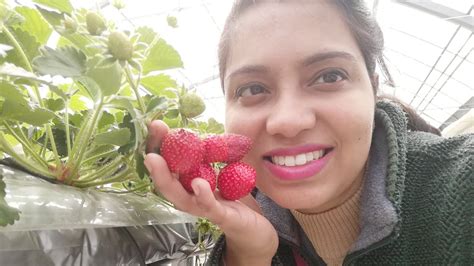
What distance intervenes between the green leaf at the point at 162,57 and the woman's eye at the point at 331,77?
231 mm

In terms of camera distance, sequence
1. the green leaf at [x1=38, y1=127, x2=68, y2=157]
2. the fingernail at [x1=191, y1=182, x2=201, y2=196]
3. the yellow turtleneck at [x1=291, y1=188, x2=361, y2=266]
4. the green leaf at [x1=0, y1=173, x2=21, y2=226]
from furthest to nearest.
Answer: the yellow turtleneck at [x1=291, y1=188, x2=361, y2=266] < the green leaf at [x1=38, y1=127, x2=68, y2=157] < the fingernail at [x1=191, y1=182, x2=201, y2=196] < the green leaf at [x1=0, y1=173, x2=21, y2=226]

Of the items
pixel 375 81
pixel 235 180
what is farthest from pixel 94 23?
pixel 375 81

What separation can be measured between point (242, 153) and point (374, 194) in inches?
10.2

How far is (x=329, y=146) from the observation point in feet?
2.15

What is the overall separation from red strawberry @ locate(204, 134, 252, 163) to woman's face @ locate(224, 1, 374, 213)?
7 centimetres

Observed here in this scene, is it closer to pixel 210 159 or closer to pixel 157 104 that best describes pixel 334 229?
pixel 210 159

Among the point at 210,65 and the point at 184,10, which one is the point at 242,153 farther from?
the point at 210,65

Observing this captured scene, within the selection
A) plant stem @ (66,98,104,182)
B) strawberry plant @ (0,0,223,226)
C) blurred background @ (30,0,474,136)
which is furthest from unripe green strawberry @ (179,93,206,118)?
blurred background @ (30,0,474,136)

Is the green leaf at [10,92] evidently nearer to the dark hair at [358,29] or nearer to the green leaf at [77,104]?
the green leaf at [77,104]

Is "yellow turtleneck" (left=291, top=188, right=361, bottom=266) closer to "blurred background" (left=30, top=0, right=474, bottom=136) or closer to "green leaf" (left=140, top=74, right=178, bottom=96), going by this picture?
"green leaf" (left=140, top=74, right=178, bottom=96)

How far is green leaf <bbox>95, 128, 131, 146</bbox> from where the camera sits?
463mm

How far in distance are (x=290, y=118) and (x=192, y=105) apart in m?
0.16

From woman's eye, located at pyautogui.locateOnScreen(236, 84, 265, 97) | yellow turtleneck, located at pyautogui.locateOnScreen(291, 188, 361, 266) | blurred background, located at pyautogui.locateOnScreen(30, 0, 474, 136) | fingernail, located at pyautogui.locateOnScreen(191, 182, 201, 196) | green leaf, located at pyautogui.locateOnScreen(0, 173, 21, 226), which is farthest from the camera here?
blurred background, located at pyautogui.locateOnScreen(30, 0, 474, 136)

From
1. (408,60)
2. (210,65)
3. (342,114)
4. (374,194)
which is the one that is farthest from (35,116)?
(408,60)
